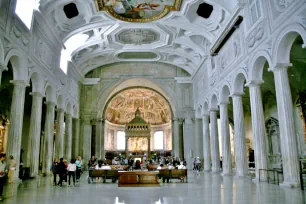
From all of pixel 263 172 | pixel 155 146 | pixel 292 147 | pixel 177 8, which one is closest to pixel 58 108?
pixel 177 8

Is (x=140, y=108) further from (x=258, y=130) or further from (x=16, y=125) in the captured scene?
(x=258, y=130)

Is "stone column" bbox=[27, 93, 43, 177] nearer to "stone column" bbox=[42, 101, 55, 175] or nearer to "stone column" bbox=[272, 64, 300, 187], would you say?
"stone column" bbox=[42, 101, 55, 175]

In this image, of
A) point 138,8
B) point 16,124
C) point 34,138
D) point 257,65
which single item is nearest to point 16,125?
point 16,124

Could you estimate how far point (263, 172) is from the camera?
1173cm

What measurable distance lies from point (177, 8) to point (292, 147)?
1073 cm

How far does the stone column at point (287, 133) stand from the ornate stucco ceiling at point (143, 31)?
16.1 feet

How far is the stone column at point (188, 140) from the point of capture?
24.5 m

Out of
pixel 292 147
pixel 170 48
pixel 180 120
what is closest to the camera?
pixel 292 147

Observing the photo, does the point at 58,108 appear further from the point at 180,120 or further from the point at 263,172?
the point at 263,172

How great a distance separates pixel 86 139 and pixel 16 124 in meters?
13.1

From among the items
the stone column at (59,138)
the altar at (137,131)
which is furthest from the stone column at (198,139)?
the stone column at (59,138)

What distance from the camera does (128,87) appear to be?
28.0 metres

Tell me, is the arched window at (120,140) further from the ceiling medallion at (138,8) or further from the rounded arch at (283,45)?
the rounded arch at (283,45)

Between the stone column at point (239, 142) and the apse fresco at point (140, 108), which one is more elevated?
the apse fresco at point (140, 108)
